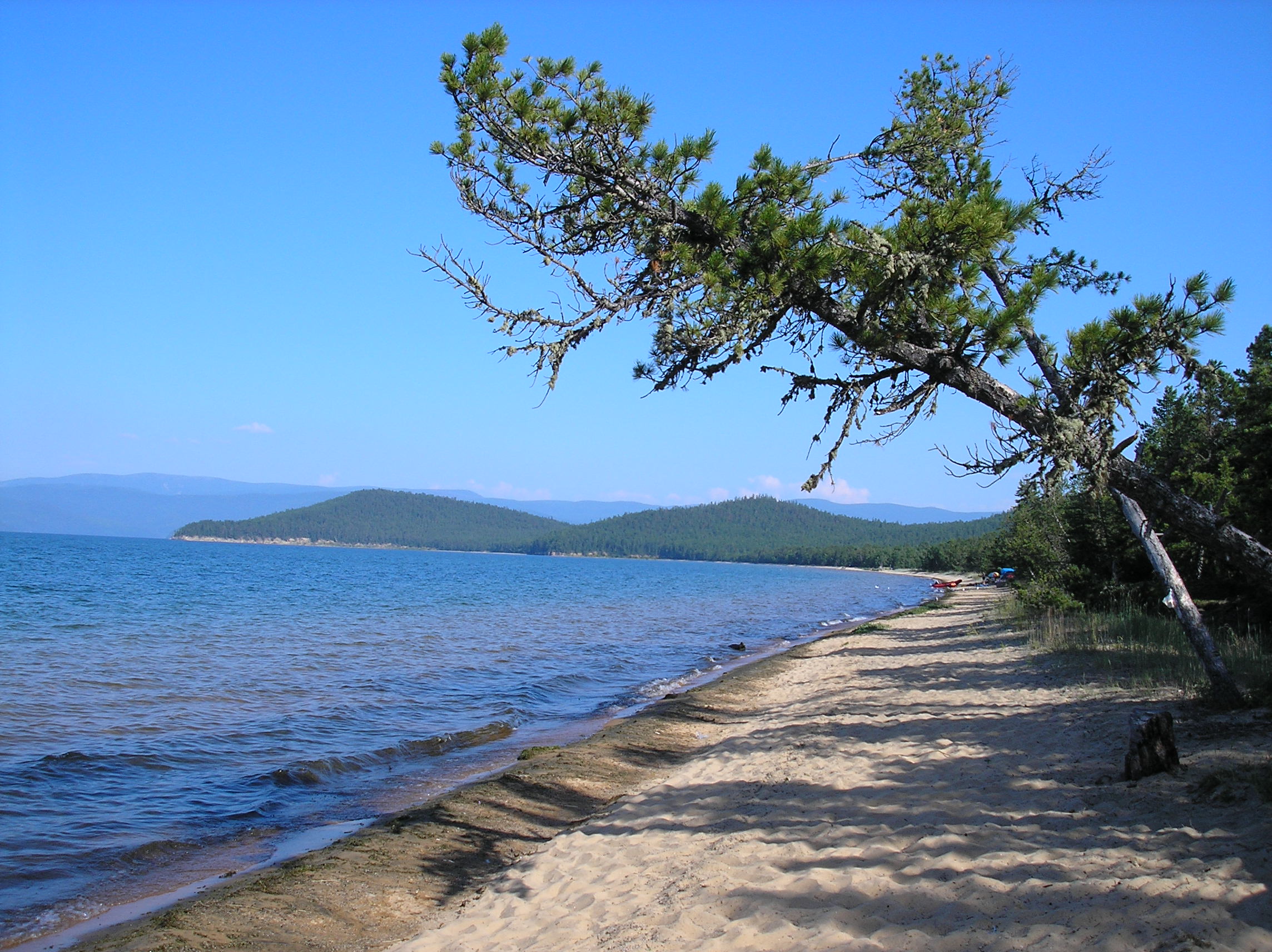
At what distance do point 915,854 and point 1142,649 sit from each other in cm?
868

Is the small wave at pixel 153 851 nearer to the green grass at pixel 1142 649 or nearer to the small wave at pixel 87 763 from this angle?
the small wave at pixel 87 763

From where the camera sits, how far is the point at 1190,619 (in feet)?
27.8

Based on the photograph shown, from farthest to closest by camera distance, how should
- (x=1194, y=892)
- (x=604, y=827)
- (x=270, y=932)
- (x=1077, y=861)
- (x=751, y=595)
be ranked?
(x=751, y=595) < (x=604, y=827) < (x=270, y=932) < (x=1077, y=861) < (x=1194, y=892)

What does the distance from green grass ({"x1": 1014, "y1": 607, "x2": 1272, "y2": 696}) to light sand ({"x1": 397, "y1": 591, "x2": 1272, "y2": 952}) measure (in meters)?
1.01

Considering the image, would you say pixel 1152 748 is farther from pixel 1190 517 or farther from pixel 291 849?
pixel 291 849

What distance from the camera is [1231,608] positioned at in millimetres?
12859

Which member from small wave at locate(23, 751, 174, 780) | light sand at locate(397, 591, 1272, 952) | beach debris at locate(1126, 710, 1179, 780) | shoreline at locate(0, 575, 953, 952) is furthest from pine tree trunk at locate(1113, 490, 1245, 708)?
small wave at locate(23, 751, 174, 780)

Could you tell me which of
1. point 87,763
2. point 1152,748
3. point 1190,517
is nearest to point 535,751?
point 87,763

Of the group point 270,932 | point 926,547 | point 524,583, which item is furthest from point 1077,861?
point 926,547

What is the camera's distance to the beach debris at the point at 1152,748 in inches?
237

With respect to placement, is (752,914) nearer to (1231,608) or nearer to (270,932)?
(270,932)

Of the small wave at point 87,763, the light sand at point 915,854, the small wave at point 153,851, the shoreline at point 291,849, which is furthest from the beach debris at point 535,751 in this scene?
the small wave at point 87,763

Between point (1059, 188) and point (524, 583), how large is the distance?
60.8 m

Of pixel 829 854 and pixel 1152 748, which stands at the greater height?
pixel 1152 748
